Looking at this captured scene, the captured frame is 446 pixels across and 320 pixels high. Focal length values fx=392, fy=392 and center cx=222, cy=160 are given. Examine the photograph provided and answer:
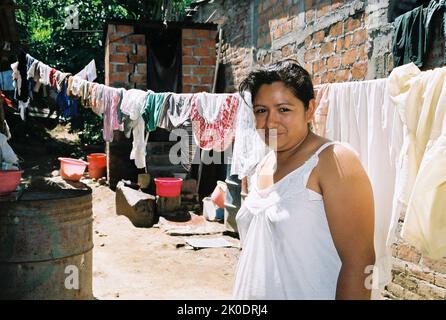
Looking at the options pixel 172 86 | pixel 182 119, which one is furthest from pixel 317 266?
pixel 172 86

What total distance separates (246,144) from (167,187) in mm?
3670

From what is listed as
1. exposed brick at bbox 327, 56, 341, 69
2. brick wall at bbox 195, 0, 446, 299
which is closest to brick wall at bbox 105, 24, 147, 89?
brick wall at bbox 195, 0, 446, 299

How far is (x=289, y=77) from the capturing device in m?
1.60

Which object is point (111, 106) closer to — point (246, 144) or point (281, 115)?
point (246, 144)

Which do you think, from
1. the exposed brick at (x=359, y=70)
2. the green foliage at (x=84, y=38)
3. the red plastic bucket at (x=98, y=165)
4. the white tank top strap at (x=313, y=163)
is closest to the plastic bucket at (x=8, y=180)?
the white tank top strap at (x=313, y=163)

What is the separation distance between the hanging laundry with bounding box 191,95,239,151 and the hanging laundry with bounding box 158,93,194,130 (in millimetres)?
133

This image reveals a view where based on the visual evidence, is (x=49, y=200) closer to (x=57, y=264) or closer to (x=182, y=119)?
(x=57, y=264)

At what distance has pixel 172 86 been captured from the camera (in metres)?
9.27

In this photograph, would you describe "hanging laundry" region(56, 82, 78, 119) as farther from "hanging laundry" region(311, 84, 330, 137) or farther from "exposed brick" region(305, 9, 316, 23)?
"hanging laundry" region(311, 84, 330, 137)

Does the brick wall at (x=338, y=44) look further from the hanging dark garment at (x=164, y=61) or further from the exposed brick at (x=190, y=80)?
the hanging dark garment at (x=164, y=61)

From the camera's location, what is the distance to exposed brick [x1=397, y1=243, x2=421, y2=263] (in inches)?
155

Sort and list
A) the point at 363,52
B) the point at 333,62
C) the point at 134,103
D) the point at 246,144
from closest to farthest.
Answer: the point at 363,52
the point at 246,144
the point at 333,62
the point at 134,103

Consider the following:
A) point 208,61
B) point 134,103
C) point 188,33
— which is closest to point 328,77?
point 134,103
